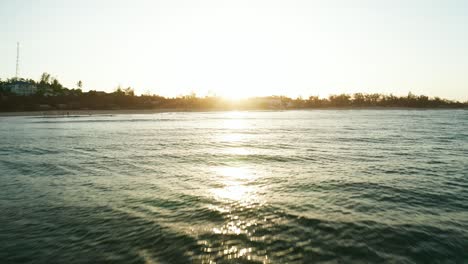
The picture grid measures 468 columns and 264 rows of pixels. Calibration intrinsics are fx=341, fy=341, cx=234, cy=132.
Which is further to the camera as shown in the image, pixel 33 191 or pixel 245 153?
pixel 245 153

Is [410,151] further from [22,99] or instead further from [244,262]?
[22,99]

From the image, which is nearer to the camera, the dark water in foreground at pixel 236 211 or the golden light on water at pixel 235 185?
the dark water in foreground at pixel 236 211

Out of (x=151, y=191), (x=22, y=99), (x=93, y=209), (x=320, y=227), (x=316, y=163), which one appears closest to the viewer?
(x=320, y=227)

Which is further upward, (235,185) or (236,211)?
(235,185)

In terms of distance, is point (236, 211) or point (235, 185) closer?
point (236, 211)

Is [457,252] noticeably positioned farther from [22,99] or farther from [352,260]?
[22,99]

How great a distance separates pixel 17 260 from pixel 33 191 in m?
9.09

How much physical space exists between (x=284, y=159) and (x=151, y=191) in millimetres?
13896

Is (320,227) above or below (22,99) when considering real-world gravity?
below

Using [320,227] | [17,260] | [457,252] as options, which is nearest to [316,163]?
[320,227]

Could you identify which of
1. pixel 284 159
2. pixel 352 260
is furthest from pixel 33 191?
pixel 284 159

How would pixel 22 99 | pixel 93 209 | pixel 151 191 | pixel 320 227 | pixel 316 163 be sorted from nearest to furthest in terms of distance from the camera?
pixel 320 227 < pixel 93 209 < pixel 151 191 < pixel 316 163 < pixel 22 99

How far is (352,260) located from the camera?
32.5ft

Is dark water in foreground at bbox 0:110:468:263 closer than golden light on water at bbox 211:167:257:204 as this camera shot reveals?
Yes
